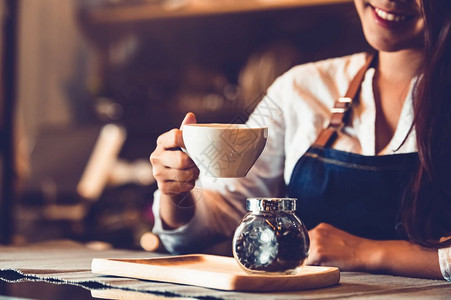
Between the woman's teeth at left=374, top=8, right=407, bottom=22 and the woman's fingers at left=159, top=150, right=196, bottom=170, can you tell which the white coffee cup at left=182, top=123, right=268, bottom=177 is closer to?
the woman's fingers at left=159, top=150, right=196, bottom=170

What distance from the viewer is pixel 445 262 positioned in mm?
1327

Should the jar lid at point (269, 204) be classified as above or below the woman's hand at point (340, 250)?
above

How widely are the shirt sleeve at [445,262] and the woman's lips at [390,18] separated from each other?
500mm

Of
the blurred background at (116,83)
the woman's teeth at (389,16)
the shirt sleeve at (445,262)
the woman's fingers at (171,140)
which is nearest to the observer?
the woman's fingers at (171,140)

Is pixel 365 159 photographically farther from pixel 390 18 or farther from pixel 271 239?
pixel 271 239

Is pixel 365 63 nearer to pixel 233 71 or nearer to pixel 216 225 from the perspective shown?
pixel 216 225

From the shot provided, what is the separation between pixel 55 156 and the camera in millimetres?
3385

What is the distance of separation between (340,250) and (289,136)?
0.45 metres

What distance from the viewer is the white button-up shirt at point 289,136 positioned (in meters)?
1.61

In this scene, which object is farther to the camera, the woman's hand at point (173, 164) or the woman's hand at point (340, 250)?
the woman's hand at point (340, 250)

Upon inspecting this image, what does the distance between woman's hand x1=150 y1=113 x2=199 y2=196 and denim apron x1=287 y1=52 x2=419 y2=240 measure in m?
0.50

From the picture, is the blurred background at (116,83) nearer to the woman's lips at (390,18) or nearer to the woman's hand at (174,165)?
the woman's lips at (390,18)

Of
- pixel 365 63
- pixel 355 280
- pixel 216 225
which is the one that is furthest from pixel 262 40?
pixel 355 280

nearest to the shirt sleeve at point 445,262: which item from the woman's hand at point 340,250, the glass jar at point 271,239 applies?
the woman's hand at point 340,250
